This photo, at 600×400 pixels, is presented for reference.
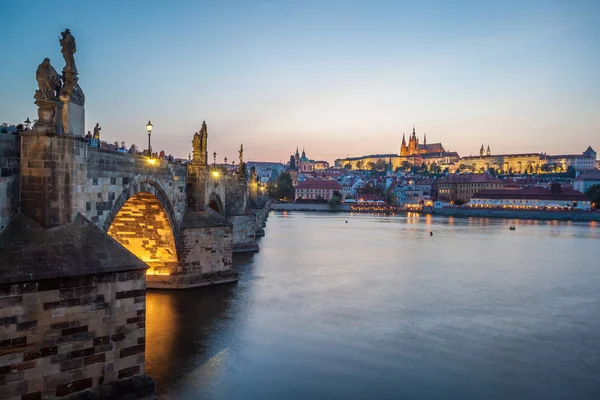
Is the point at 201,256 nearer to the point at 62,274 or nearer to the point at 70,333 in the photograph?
the point at 70,333

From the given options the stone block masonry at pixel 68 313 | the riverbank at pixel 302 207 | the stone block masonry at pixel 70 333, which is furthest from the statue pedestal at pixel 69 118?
the riverbank at pixel 302 207

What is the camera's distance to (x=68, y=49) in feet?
35.8

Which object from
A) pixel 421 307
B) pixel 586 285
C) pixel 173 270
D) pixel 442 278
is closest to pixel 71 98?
pixel 173 270

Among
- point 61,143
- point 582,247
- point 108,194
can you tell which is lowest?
point 582,247

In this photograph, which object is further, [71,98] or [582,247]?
[582,247]

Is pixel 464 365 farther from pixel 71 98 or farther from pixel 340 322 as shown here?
pixel 71 98

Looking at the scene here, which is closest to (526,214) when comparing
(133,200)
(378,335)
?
(378,335)

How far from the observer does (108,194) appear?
13719mm

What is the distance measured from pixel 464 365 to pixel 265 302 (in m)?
8.48

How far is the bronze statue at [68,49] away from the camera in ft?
35.6

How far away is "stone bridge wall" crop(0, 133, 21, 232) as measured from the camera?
9.20 meters

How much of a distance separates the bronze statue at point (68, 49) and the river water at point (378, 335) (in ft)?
23.0

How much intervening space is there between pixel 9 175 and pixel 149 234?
10659mm

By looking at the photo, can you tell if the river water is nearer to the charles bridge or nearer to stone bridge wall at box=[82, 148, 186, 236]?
the charles bridge
